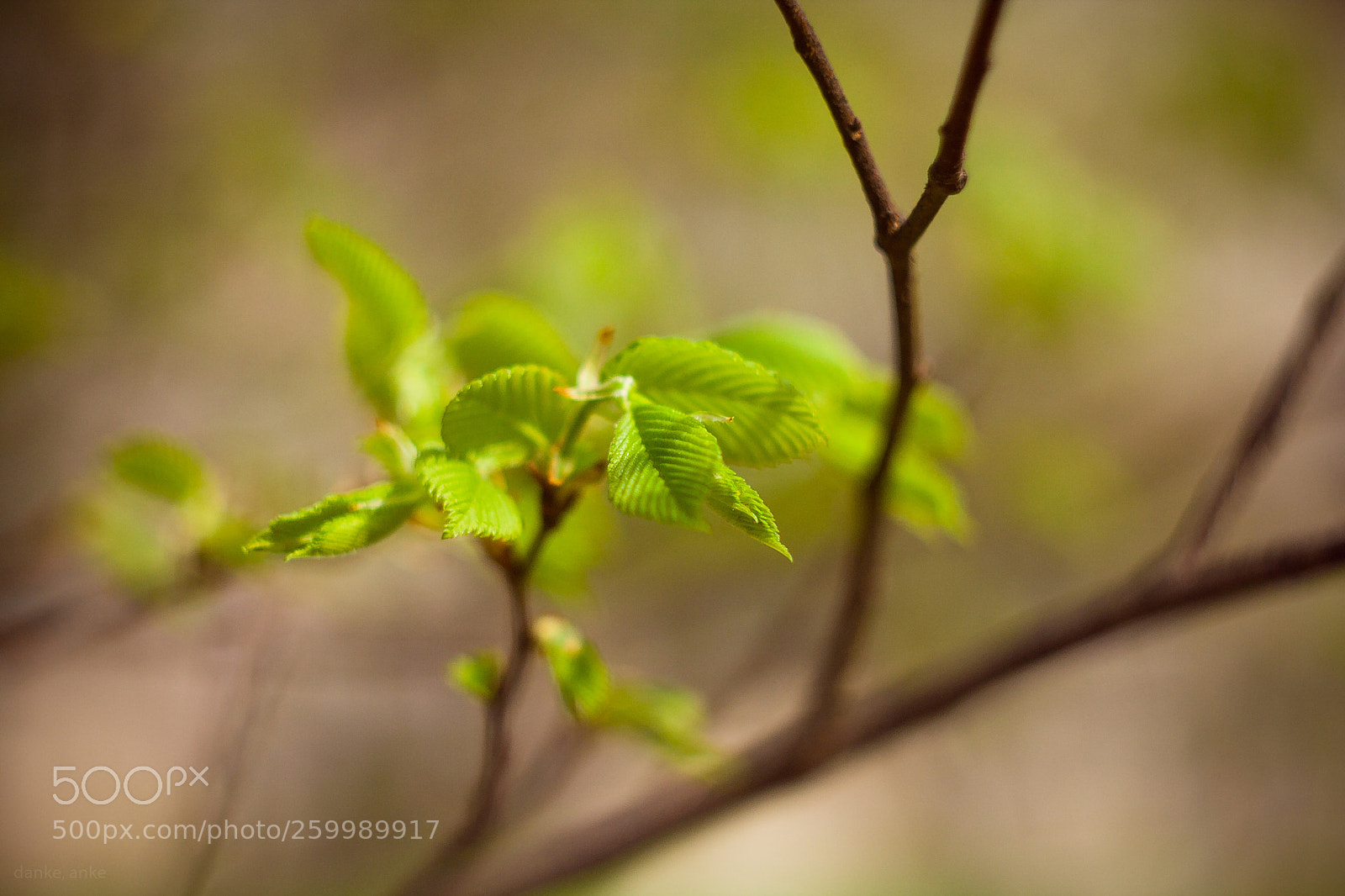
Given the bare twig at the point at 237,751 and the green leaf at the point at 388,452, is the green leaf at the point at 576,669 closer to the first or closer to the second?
the green leaf at the point at 388,452

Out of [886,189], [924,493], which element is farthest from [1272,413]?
[886,189]

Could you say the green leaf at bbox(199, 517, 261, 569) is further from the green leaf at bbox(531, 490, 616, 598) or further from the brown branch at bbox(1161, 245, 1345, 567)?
the brown branch at bbox(1161, 245, 1345, 567)

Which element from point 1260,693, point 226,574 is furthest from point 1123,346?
point 226,574

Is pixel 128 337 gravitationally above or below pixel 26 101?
below

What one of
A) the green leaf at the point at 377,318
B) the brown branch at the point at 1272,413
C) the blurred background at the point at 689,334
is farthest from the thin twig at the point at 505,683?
the brown branch at the point at 1272,413

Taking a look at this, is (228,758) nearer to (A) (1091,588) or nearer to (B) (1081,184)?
(B) (1081,184)

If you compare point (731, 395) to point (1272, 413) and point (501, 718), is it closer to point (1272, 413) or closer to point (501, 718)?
point (501, 718)
